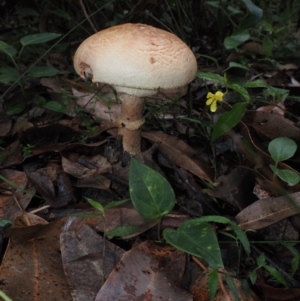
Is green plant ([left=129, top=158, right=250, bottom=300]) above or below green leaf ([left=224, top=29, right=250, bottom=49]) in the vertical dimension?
above

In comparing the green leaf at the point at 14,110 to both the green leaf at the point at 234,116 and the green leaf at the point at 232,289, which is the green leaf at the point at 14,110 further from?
the green leaf at the point at 232,289

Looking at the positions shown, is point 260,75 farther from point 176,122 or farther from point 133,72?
point 133,72

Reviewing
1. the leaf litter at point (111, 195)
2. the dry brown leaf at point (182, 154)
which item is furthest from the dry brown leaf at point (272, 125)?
the dry brown leaf at point (182, 154)

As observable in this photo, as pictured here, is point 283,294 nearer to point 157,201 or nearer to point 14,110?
point 157,201

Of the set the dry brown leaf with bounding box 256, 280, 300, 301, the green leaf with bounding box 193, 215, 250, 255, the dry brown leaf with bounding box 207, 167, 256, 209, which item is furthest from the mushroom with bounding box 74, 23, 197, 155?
the dry brown leaf with bounding box 256, 280, 300, 301

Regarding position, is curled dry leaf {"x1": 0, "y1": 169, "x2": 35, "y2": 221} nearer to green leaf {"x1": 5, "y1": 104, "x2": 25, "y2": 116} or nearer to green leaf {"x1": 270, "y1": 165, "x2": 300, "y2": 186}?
green leaf {"x1": 5, "y1": 104, "x2": 25, "y2": 116}
